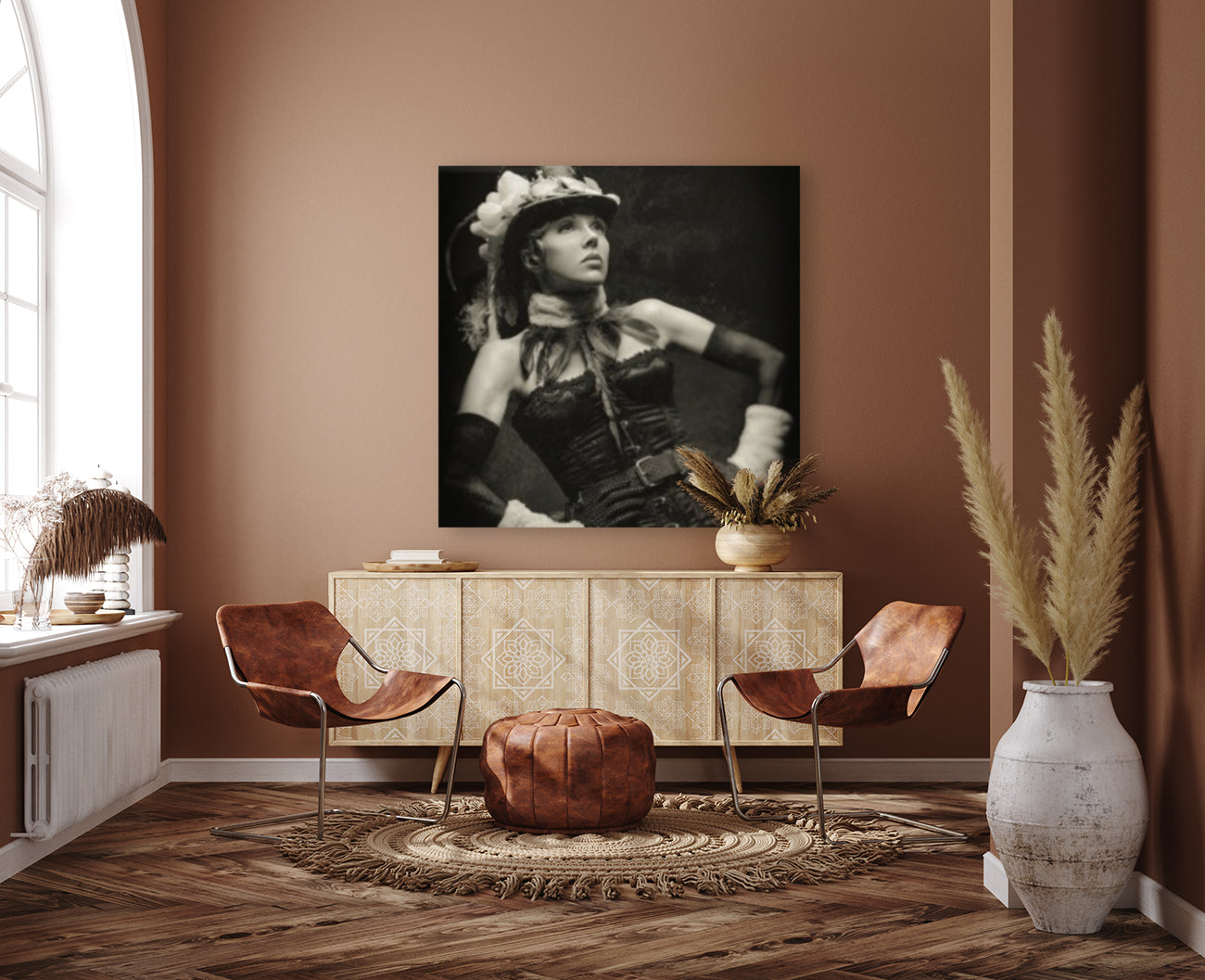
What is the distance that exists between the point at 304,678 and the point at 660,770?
5.24ft

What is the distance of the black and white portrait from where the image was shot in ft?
17.1

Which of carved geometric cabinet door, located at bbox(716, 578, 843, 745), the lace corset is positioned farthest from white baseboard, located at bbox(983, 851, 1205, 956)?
the lace corset

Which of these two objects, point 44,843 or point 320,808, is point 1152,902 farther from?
point 44,843

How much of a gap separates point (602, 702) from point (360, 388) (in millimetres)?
1752

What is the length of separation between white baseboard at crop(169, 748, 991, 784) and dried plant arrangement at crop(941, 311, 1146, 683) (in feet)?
6.75

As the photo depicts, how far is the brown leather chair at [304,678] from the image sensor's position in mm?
4156

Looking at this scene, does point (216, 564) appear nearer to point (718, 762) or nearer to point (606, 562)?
point (606, 562)

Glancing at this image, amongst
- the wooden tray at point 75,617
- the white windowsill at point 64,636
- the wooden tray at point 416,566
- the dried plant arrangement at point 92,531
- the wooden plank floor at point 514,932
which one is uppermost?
the dried plant arrangement at point 92,531

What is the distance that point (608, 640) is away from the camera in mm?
4801

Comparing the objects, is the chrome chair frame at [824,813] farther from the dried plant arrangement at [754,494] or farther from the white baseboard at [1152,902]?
the dried plant arrangement at [754,494]

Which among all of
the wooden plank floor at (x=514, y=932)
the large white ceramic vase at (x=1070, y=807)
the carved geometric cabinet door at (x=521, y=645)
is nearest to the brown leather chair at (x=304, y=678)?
the carved geometric cabinet door at (x=521, y=645)

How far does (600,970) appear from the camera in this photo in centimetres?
280

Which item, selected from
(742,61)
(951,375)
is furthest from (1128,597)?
(742,61)

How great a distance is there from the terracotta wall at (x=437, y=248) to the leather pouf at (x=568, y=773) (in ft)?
4.28
